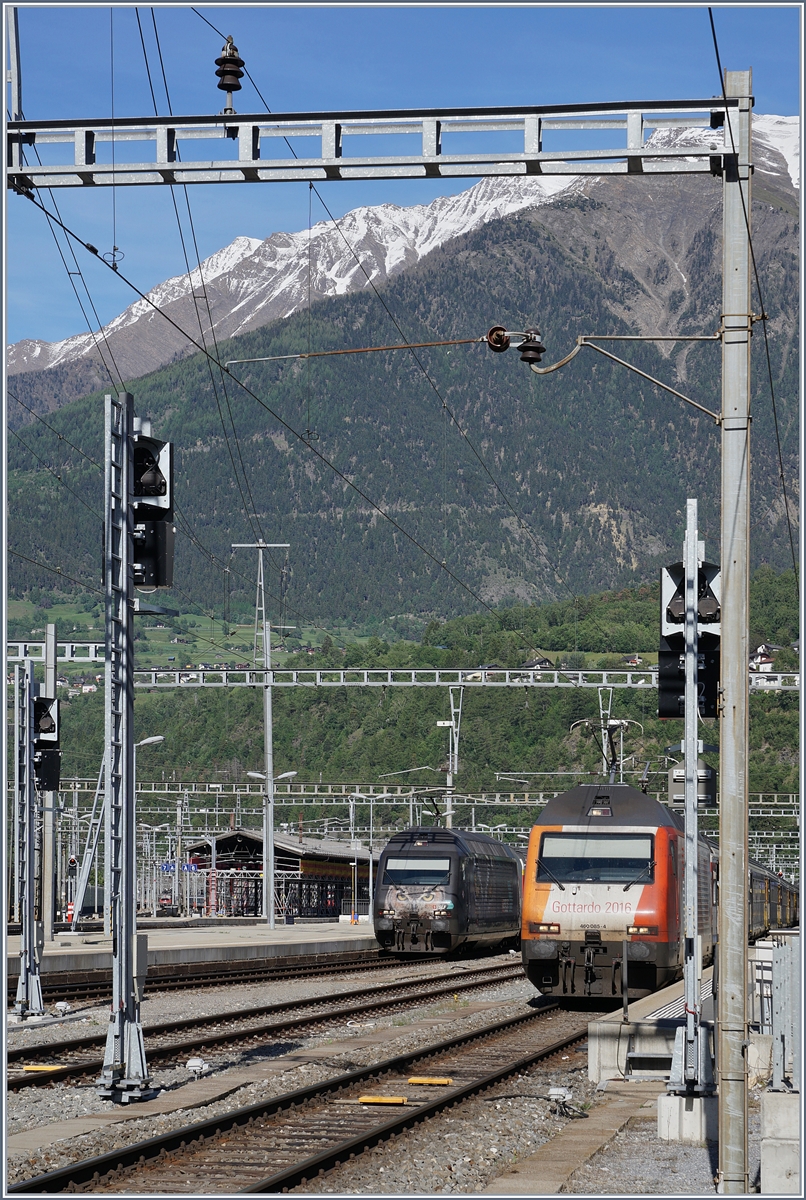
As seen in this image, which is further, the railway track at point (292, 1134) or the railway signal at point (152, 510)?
the railway signal at point (152, 510)

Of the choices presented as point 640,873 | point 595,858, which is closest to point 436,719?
point 595,858

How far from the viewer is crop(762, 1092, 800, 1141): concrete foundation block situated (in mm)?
9594

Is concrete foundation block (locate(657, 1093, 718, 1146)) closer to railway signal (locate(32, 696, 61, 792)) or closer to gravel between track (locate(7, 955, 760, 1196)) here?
gravel between track (locate(7, 955, 760, 1196))

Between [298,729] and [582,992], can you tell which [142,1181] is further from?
[298,729]

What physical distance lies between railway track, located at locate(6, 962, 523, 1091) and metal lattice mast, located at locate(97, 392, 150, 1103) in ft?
4.74

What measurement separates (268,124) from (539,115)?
2242mm

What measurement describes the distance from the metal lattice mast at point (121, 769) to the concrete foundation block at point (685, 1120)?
4.42m

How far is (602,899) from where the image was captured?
21.9 m

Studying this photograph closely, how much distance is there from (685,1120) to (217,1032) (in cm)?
836

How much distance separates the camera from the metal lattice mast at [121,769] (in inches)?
520

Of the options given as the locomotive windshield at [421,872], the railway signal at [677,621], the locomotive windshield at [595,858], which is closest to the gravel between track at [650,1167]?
the railway signal at [677,621]

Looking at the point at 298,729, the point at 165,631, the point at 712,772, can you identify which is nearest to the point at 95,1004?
the point at 712,772

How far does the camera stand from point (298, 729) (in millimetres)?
153375

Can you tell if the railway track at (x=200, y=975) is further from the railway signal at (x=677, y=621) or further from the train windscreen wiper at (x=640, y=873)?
the railway signal at (x=677, y=621)
